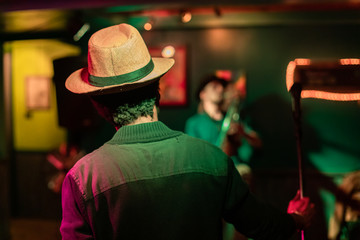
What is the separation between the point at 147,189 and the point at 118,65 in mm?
580

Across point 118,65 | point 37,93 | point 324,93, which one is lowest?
point 37,93

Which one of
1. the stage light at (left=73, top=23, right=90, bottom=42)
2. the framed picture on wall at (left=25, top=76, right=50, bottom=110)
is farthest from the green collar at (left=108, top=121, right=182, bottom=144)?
the framed picture on wall at (left=25, top=76, right=50, bottom=110)

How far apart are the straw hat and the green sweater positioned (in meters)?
0.21

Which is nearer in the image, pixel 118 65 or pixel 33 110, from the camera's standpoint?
pixel 118 65

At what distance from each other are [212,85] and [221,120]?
0.47m

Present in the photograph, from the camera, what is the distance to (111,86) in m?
1.47

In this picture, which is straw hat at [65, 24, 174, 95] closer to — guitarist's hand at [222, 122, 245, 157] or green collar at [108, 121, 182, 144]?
green collar at [108, 121, 182, 144]

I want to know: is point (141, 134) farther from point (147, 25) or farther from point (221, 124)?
point (147, 25)

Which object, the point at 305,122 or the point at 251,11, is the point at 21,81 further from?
the point at 305,122

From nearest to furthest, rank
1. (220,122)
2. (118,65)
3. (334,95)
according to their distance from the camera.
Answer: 1. (118,65)
2. (334,95)
3. (220,122)

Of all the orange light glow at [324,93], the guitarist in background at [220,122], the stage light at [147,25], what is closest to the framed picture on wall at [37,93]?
the stage light at [147,25]

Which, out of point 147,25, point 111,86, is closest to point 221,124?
point 147,25

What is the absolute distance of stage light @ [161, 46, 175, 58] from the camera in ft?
16.4

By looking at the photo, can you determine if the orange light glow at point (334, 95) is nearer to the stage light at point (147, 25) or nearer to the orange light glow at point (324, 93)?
the orange light glow at point (324, 93)
